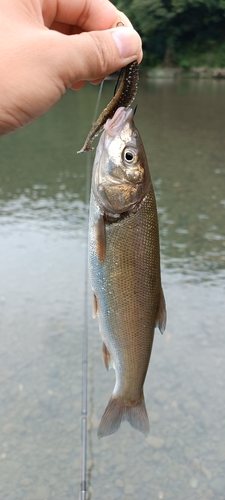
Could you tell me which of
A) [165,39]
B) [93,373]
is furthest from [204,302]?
[165,39]

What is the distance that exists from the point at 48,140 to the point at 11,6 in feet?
33.8

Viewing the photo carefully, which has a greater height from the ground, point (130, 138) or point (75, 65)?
point (75, 65)

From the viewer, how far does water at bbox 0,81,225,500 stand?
2.81 meters

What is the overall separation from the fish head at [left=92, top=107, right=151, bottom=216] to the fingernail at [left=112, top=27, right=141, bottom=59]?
199 mm

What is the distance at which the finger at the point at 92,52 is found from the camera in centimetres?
146

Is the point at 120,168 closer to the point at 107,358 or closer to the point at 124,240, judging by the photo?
the point at 124,240

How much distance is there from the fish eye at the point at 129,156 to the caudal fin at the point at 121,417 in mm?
1004

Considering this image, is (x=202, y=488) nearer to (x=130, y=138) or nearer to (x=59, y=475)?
(x=59, y=475)

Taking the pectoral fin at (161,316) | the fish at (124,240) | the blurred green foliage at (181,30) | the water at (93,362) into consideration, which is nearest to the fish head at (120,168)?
the fish at (124,240)

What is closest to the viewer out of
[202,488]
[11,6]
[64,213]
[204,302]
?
[11,6]

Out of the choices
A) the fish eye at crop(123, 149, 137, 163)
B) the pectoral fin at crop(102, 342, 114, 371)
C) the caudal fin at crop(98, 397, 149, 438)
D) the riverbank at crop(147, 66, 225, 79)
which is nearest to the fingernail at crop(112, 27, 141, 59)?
the fish eye at crop(123, 149, 137, 163)

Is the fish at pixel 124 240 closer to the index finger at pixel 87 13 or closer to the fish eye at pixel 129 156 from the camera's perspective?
the fish eye at pixel 129 156

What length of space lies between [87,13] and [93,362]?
8.56 feet

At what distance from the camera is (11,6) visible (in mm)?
1458
